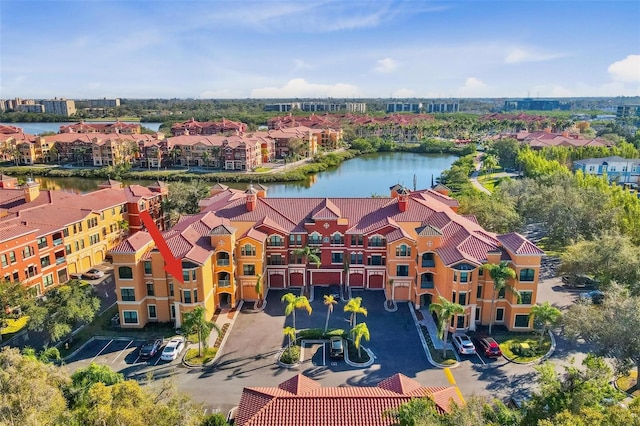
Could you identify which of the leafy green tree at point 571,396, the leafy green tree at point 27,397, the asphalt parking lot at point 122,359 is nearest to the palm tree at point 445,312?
the leafy green tree at point 571,396

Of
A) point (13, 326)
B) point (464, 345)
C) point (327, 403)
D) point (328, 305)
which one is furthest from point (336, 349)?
point (13, 326)

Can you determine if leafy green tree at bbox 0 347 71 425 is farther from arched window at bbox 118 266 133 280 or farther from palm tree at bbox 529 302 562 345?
palm tree at bbox 529 302 562 345

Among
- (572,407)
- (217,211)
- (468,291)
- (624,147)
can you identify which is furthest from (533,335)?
(624,147)

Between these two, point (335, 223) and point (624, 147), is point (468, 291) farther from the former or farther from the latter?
point (624, 147)

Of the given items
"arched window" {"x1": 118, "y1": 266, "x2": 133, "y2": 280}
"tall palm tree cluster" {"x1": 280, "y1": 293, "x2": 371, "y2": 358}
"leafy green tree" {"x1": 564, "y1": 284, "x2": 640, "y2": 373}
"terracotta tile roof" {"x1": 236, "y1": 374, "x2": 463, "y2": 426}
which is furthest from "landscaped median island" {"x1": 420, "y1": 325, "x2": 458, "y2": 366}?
"arched window" {"x1": 118, "y1": 266, "x2": 133, "y2": 280}

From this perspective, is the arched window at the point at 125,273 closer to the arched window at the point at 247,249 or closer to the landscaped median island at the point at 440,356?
the arched window at the point at 247,249
